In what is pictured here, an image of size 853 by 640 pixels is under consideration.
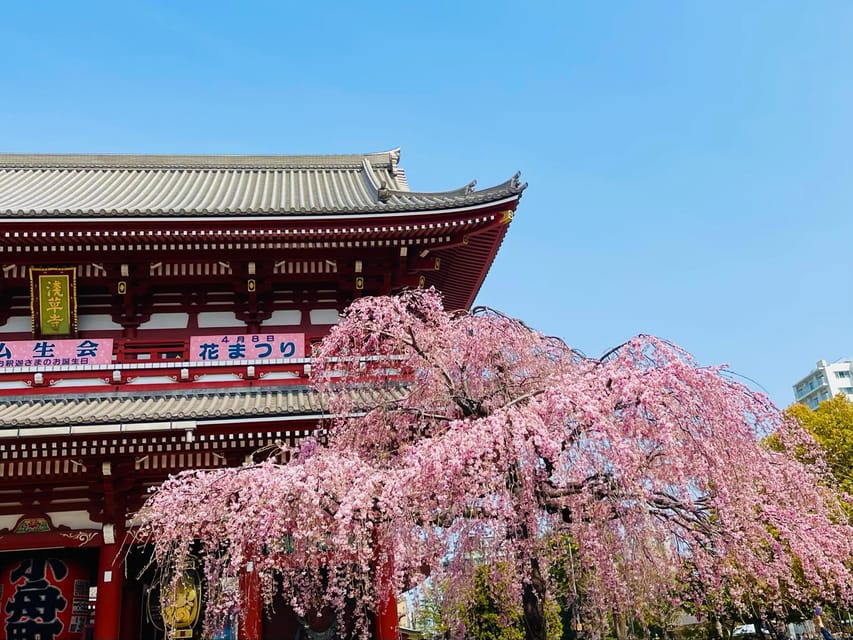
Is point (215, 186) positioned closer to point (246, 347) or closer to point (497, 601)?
point (246, 347)

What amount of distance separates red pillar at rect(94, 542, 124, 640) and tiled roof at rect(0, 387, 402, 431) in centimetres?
201

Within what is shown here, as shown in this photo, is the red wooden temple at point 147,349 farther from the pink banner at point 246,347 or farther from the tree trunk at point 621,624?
the tree trunk at point 621,624

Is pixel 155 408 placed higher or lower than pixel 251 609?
higher

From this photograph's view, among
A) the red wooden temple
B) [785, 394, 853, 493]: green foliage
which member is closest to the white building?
[785, 394, 853, 493]: green foliage

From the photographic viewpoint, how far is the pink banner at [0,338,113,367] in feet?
34.5

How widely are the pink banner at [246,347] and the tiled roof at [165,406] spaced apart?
87cm

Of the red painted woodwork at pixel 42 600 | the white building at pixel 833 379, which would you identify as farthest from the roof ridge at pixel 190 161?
the white building at pixel 833 379

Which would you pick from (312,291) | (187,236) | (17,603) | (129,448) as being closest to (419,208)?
(312,291)

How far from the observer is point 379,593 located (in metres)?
6.58

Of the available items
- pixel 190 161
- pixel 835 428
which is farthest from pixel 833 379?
pixel 190 161

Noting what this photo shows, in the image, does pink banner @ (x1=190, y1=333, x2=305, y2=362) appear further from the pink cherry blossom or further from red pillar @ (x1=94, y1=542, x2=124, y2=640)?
the pink cherry blossom

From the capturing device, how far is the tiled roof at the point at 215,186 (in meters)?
10.6

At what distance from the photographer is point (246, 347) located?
432 inches

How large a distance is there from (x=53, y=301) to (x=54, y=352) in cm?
88
